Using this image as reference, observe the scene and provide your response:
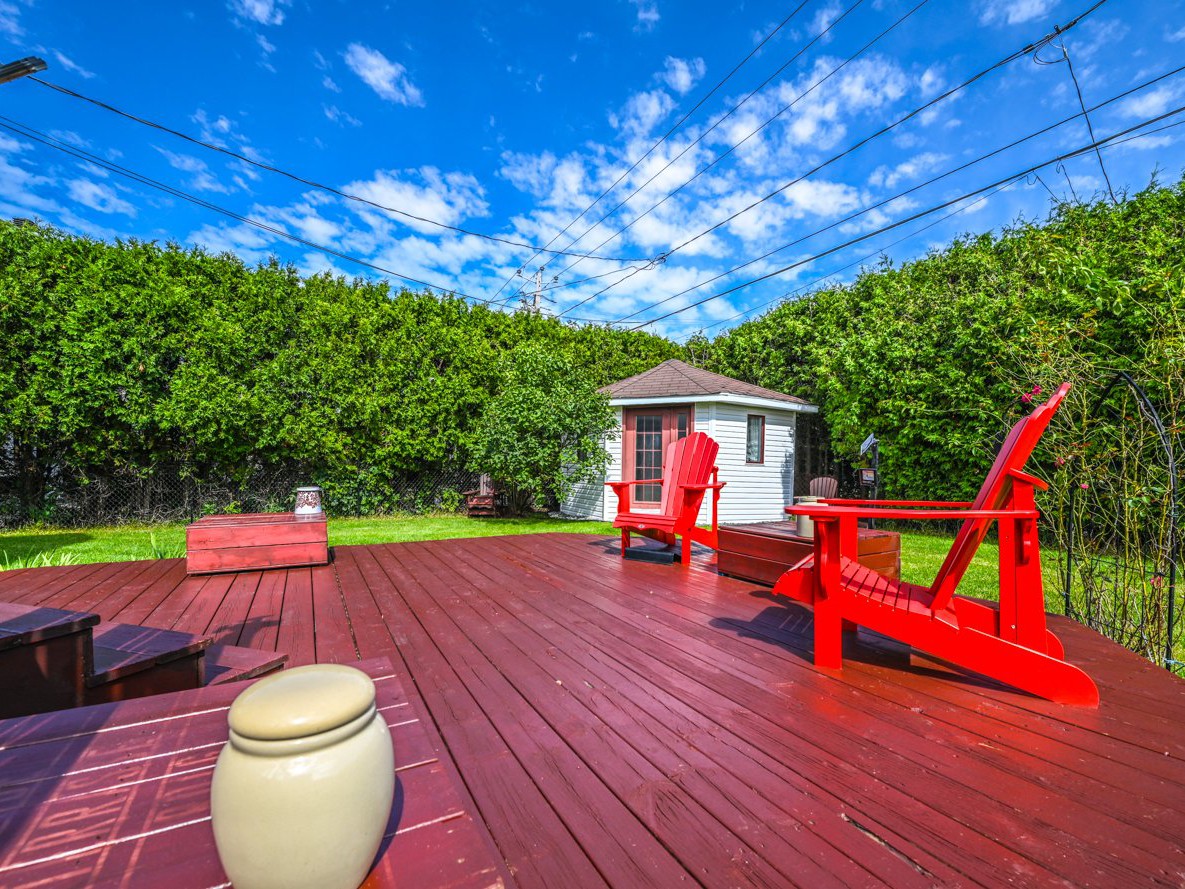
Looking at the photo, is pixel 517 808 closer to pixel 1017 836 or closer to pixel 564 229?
pixel 1017 836

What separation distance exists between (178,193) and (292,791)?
11.8m

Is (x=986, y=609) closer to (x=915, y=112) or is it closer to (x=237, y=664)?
(x=237, y=664)

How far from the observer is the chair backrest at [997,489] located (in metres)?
1.87

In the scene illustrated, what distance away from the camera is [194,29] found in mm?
7121

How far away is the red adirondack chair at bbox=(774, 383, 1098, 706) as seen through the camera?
6.16 ft

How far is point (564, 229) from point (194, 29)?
7.65 m

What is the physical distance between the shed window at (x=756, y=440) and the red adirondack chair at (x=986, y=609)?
739 centimetres

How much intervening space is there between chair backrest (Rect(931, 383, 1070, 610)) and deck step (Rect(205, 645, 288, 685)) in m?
2.52

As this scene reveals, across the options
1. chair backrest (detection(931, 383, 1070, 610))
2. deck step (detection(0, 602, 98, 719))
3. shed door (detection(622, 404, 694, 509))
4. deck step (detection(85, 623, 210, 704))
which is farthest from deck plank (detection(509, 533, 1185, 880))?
shed door (detection(622, 404, 694, 509))

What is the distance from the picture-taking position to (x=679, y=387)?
9086mm

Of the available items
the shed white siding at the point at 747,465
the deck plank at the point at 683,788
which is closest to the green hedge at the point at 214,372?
the shed white siding at the point at 747,465

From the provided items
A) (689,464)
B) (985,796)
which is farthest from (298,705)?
(689,464)

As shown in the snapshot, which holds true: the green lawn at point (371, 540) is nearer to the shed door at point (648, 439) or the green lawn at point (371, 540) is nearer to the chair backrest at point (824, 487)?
the chair backrest at point (824, 487)

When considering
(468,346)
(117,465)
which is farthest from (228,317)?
(468,346)
